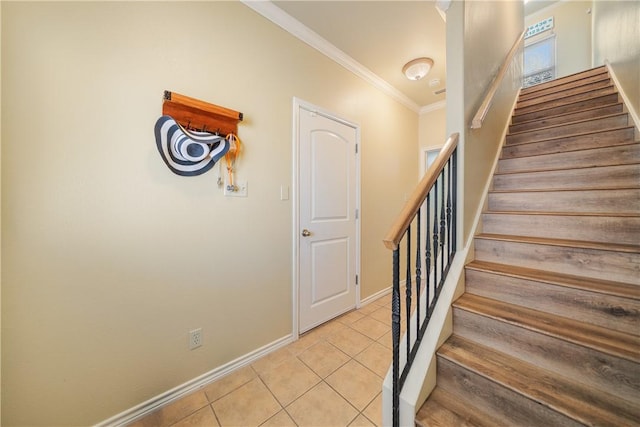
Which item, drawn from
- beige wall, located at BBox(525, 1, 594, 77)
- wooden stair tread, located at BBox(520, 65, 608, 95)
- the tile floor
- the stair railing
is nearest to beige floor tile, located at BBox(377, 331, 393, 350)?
the tile floor

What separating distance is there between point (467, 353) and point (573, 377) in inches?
14.8

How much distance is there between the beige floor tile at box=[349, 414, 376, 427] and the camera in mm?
1239

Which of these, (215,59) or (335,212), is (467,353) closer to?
(335,212)

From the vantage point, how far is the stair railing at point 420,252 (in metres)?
0.99

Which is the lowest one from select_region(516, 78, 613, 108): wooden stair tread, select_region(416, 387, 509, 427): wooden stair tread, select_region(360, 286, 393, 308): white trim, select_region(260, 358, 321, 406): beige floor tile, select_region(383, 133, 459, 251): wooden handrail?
select_region(260, 358, 321, 406): beige floor tile

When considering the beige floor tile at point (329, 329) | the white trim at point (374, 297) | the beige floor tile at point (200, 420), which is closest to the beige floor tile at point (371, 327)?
the beige floor tile at point (329, 329)

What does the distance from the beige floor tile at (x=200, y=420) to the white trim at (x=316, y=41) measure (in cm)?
269

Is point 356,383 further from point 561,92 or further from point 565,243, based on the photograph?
point 561,92

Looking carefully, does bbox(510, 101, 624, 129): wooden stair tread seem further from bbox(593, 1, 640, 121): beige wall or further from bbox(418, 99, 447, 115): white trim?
bbox(418, 99, 447, 115): white trim

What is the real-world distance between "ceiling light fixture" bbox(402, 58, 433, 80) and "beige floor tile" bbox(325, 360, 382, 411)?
2729mm

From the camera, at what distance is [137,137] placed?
128cm

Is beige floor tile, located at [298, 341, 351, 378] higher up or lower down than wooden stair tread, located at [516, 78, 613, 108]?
lower down

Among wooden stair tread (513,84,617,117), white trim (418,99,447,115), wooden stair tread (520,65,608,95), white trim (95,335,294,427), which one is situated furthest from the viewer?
white trim (418,99,447,115)

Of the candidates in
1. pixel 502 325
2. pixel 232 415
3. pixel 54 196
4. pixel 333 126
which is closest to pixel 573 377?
pixel 502 325
